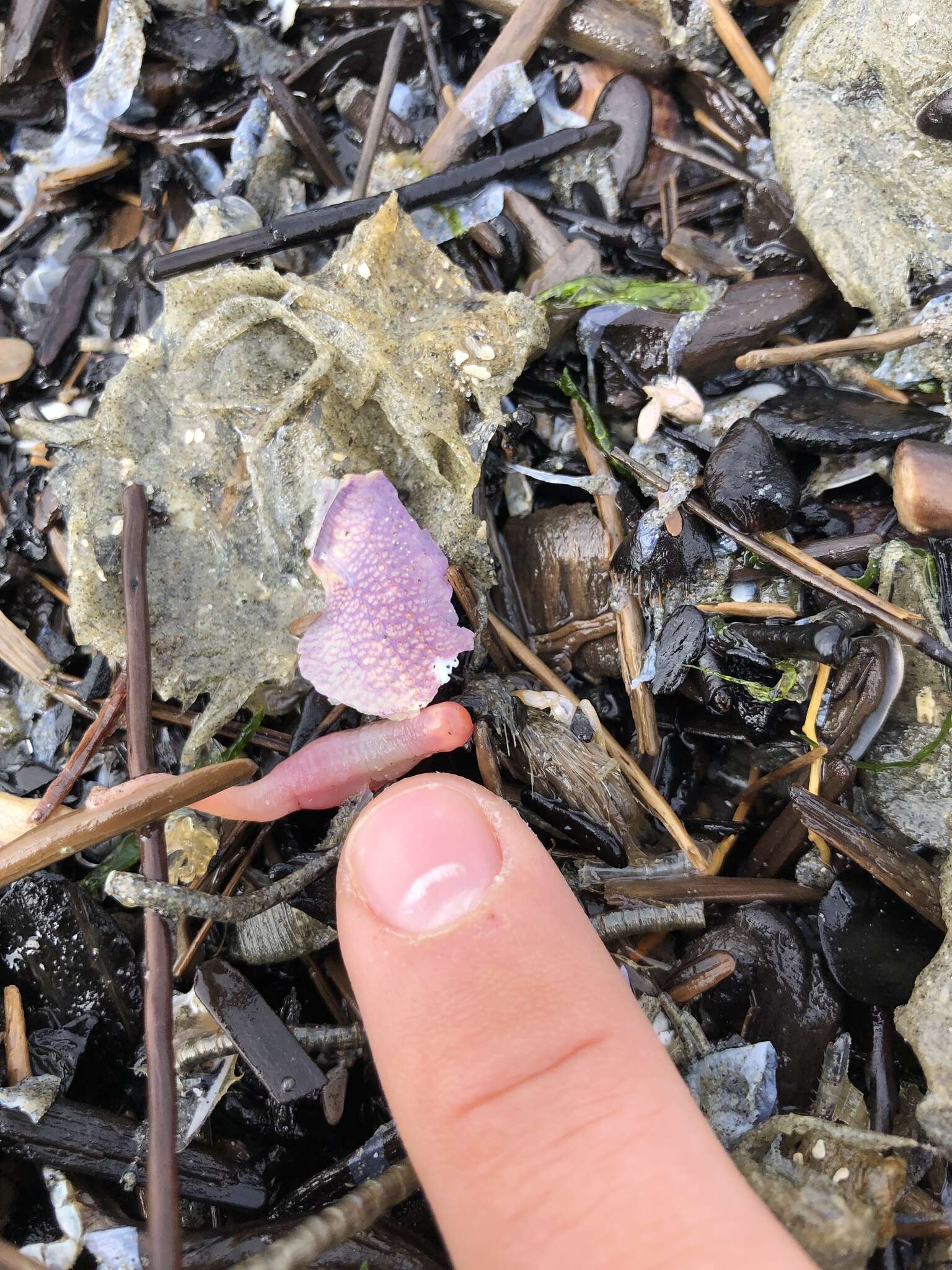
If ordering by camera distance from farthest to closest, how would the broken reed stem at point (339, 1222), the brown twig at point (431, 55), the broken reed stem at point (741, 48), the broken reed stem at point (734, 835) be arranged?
the brown twig at point (431, 55) < the broken reed stem at point (741, 48) < the broken reed stem at point (734, 835) < the broken reed stem at point (339, 1222)

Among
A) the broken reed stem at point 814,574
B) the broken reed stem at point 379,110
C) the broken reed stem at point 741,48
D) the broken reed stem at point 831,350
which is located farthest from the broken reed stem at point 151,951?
the broken reed stem at point 741,48

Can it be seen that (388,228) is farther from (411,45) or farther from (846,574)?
(846,574)

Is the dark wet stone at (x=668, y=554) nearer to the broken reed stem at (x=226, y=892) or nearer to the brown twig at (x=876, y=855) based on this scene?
the brown twig at (x=876, y=855)

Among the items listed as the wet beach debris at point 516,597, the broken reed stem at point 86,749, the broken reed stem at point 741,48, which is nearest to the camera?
the wet beach debris at point 516,597

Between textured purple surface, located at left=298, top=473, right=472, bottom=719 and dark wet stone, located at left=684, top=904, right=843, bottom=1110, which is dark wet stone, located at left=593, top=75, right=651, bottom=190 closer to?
textured purple surface, located at left=298, top=473, right=472, bottom=719

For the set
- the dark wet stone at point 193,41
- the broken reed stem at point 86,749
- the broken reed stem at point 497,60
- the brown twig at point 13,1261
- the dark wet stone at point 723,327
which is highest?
the dark wet stone at point 193,41

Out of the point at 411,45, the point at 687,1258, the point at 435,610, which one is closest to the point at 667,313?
the point at 435,610

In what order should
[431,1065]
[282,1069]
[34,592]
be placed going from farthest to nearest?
[34,592] → [282,1069] → [431,1065]
